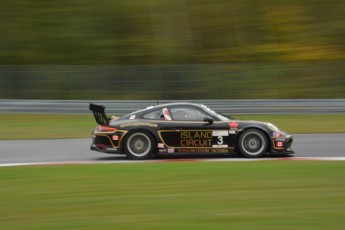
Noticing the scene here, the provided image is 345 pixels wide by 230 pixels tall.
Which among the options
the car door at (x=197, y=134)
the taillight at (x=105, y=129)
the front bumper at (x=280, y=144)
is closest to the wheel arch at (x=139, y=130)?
the car door at (x=197, y=134)

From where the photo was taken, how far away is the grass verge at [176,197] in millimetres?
6465

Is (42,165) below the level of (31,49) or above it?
below

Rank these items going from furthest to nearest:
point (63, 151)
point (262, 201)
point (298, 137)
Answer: point (298, 137)
point (63, 151)
point (262, 201)

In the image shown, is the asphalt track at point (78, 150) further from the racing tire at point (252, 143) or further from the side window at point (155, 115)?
the side window at point (155, 115)

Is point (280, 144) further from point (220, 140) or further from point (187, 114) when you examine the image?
point (187, 114)

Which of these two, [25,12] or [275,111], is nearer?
[275,111]

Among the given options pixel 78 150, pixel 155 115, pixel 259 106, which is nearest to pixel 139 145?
pixel 155 115

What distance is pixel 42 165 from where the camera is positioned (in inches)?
467

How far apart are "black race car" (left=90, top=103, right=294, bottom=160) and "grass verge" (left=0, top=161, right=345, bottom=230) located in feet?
5.49

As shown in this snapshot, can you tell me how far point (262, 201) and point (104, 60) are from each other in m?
27.2

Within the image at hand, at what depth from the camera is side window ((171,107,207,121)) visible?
42.4 ft

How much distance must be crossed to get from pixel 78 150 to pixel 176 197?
24.0ft

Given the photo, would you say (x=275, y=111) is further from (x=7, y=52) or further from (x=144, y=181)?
(x=7, y=52)

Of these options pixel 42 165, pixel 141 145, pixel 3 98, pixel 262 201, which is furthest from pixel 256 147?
pixel 3 98
